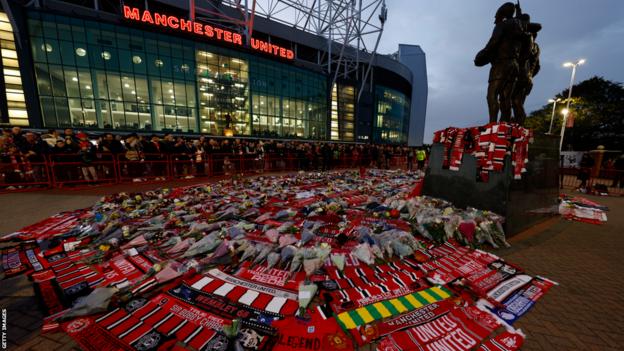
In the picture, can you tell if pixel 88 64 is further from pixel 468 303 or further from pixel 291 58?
pixel 468 303

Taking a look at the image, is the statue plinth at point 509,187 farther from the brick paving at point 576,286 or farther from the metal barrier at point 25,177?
the metal barrier at point 25,177

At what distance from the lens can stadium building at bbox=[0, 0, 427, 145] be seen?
1714 centimetres

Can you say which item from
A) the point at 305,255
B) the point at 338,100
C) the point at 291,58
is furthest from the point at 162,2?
the point at 305,255

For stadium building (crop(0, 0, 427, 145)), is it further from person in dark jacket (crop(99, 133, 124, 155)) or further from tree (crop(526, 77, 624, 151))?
tree (crop(526, 77, 624, 151))

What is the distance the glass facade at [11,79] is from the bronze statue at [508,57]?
28.9 metres

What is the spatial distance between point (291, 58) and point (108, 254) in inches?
1157

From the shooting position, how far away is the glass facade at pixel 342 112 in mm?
36969

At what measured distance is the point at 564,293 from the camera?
2.44 meters

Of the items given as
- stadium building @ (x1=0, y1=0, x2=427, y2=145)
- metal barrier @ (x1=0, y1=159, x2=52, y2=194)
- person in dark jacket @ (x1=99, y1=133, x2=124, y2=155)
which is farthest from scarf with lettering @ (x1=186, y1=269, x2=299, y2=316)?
stadium building @ (x1=0, y1=0, x2=427, y2=145)

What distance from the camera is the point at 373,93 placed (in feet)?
138

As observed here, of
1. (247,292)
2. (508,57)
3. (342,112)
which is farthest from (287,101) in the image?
(247,292)

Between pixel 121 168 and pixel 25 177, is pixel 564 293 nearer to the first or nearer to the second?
Result: pixel 121 168

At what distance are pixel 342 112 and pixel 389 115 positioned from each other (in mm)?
14576

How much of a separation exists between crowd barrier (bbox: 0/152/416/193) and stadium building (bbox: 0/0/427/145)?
1312cm
